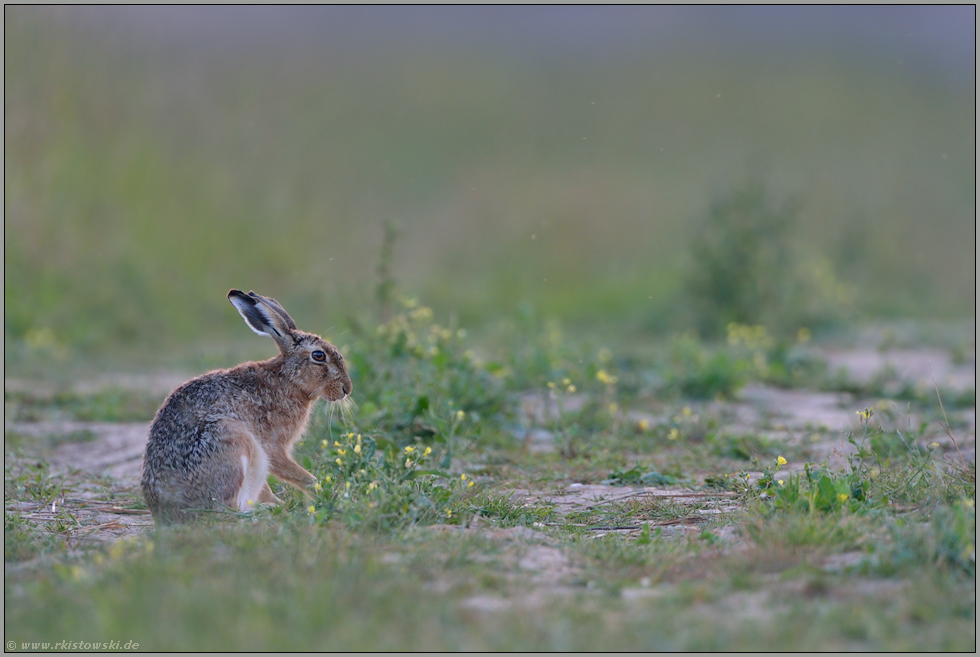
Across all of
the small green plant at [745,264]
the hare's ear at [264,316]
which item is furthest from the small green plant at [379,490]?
the small green plant at [745,264]

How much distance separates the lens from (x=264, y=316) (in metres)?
5.05

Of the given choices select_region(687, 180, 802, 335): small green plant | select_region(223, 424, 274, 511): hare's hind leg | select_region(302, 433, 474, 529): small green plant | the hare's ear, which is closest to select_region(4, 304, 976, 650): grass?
select_region(302, 433, 474, 529): small green plant

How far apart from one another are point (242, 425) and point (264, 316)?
2.28ft

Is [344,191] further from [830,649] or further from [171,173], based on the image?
[830,649]

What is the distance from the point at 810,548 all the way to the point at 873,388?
16.1 feet

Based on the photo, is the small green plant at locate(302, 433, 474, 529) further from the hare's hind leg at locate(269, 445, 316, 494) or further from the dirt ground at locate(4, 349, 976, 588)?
the dirt ground at locate(4, 349, 976, 588)

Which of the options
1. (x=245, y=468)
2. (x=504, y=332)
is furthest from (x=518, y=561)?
(x=504, y=332)

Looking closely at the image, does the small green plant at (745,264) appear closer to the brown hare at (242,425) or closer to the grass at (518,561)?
the grass at (518,561)

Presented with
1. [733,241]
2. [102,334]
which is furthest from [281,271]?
[733,241]

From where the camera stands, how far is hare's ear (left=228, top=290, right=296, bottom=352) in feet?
16.3

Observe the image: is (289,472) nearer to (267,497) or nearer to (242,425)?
(267,497)

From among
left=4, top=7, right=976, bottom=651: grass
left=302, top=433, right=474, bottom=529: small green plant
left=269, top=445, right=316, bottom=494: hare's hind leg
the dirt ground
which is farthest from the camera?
left=269, top=445, right=316, bottom=494: hare's hind leg

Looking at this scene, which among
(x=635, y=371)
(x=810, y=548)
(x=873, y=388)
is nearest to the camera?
(x=810, y=548)

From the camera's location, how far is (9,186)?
12805 mm
